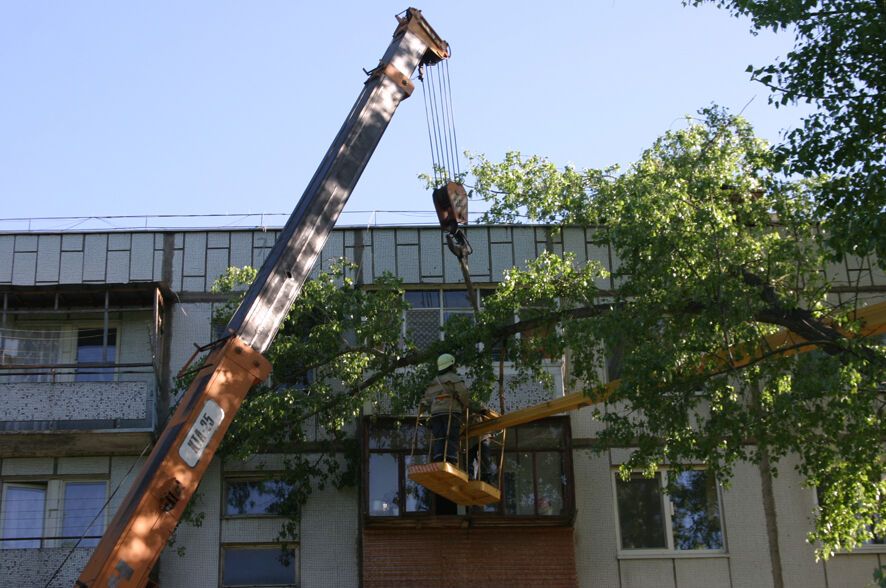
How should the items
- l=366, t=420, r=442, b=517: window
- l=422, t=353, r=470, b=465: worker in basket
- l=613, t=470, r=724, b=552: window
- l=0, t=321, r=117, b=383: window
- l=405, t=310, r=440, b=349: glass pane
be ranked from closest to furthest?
l=422, t=353, r=470, b=465: worker in basket < l=366, t=420, r=442, b=517: window < l=613, t=470, r=724, b=552: window < l=0, t=321, r=117, b=383: window < l=405, t=310, r=440, b=349: glass pane

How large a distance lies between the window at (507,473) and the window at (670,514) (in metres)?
1.33

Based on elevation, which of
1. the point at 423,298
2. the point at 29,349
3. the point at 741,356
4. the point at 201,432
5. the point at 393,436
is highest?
the point at 423,298

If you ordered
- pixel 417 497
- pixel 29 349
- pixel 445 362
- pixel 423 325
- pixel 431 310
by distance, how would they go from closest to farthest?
pixel 445 362 < pixel 417 497 < pixel 29 349 < pixel 423 325 < pixel 431 310

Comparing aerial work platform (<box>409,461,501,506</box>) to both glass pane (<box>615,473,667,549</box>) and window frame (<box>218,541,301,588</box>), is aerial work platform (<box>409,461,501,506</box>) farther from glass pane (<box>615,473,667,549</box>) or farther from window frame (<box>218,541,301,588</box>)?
glass pane (<box>615,473,667,549</box>)

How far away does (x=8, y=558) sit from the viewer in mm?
19391

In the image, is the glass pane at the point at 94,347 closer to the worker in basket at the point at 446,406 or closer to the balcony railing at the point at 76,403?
the balcony railing at the point at 76,403

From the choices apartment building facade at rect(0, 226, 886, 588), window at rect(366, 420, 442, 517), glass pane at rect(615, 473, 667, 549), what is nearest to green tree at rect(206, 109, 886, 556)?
window at rect(366, 420, 442, 517)

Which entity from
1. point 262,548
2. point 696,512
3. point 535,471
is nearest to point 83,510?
point 262,548

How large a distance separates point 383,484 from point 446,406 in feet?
11.1

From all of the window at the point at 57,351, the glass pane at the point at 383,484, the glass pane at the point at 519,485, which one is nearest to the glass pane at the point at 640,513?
the glass pane at the point at 519,485

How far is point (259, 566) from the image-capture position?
2017 centimetres

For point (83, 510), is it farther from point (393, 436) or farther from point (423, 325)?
point (423, 325)

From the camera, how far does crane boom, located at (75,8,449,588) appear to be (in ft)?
43.0

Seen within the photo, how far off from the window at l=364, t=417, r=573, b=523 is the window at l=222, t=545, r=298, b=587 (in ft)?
5.40
